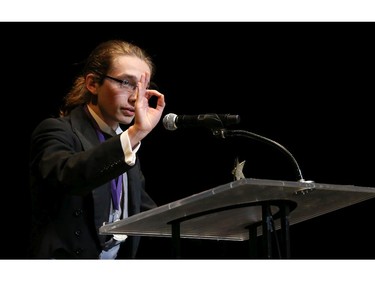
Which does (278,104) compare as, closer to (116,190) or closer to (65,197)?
(116,190)

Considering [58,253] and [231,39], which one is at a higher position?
[231,39]

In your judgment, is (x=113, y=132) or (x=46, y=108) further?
(x=46, y=108)

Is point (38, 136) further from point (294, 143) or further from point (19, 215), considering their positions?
point (294, 143)

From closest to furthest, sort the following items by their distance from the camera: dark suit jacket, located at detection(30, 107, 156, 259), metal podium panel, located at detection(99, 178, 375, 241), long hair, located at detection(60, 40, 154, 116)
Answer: metal podium panel, located at detection(99, 178, 375, 241) < dark suit jacket, located at detection(30, 107, 156, 259) < long hair, located at detection(60, 40, 154, 116)

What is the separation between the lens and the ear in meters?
3.46

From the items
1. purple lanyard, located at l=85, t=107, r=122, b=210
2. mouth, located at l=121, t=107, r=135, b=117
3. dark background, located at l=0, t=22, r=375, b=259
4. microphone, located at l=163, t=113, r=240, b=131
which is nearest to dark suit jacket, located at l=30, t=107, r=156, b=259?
purple lanyard, located at l=85, t=107, r=122, b=210

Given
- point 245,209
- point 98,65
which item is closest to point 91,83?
point 98,65

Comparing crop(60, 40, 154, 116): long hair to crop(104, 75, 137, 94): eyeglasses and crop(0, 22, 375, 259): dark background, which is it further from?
crop(0, 22, 375, 259): dark background

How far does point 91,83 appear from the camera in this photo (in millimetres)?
3496

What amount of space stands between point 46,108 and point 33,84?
0.55 feet

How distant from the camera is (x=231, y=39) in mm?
4633

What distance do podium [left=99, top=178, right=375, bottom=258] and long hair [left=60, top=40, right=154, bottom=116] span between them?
3.31ft

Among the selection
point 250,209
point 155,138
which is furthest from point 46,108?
point 250,209

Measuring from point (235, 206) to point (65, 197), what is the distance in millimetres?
912
